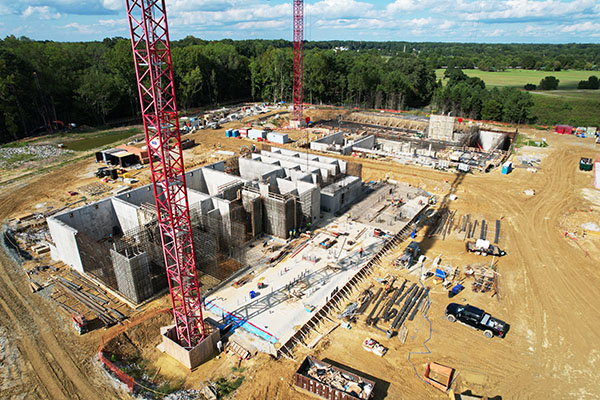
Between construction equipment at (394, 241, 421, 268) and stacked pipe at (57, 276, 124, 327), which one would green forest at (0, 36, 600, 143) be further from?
construction equipment at (394, 241, 421, 268)

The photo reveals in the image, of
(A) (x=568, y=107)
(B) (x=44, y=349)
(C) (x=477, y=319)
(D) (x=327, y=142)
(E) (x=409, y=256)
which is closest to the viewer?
(B) (x=44, y=349)

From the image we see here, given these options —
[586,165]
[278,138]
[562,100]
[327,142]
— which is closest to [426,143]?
[327,142]

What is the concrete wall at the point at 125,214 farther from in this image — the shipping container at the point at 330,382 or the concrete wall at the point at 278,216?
the shipping container at the point at 330,382

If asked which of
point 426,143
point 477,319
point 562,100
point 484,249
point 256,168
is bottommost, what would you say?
point 477,319

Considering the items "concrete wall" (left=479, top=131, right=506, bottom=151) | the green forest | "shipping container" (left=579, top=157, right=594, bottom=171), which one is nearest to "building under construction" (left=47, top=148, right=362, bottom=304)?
"shipping container" (left=579, top=157, right=594, bottom=171)

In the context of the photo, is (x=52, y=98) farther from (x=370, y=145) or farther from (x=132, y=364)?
(x=132, y=364)

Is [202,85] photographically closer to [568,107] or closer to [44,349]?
[44,349]

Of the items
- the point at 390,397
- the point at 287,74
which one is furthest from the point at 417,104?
the point at 390,397
